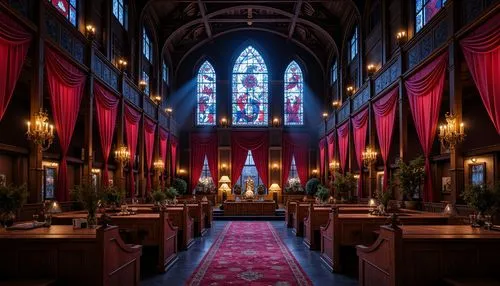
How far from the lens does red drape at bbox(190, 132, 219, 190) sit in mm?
25625

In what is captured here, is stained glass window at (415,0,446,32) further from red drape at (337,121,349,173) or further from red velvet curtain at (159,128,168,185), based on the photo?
red velvet curtain at (159,128,168,185)

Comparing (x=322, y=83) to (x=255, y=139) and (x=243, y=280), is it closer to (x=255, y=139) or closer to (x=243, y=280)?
(x=255, y=139)

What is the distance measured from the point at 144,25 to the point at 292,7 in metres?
6.91

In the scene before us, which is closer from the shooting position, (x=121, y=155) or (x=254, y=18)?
(x=121, y=155)

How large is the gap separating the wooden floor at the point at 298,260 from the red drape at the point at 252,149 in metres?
12.6

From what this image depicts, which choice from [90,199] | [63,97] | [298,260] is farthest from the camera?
[63,97]

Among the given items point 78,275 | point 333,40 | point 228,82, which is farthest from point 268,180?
point 78,275

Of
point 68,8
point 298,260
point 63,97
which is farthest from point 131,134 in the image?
point 298,260

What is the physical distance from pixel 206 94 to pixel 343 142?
32.6 feet

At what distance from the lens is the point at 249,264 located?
8.90 meters

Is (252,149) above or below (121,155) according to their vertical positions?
above

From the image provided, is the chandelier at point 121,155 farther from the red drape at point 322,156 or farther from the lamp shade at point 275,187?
the red drape at point 322,156

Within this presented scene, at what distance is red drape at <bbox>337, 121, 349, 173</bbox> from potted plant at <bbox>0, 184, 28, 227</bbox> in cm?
1474

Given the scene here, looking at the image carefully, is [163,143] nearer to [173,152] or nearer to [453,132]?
[173,152]
